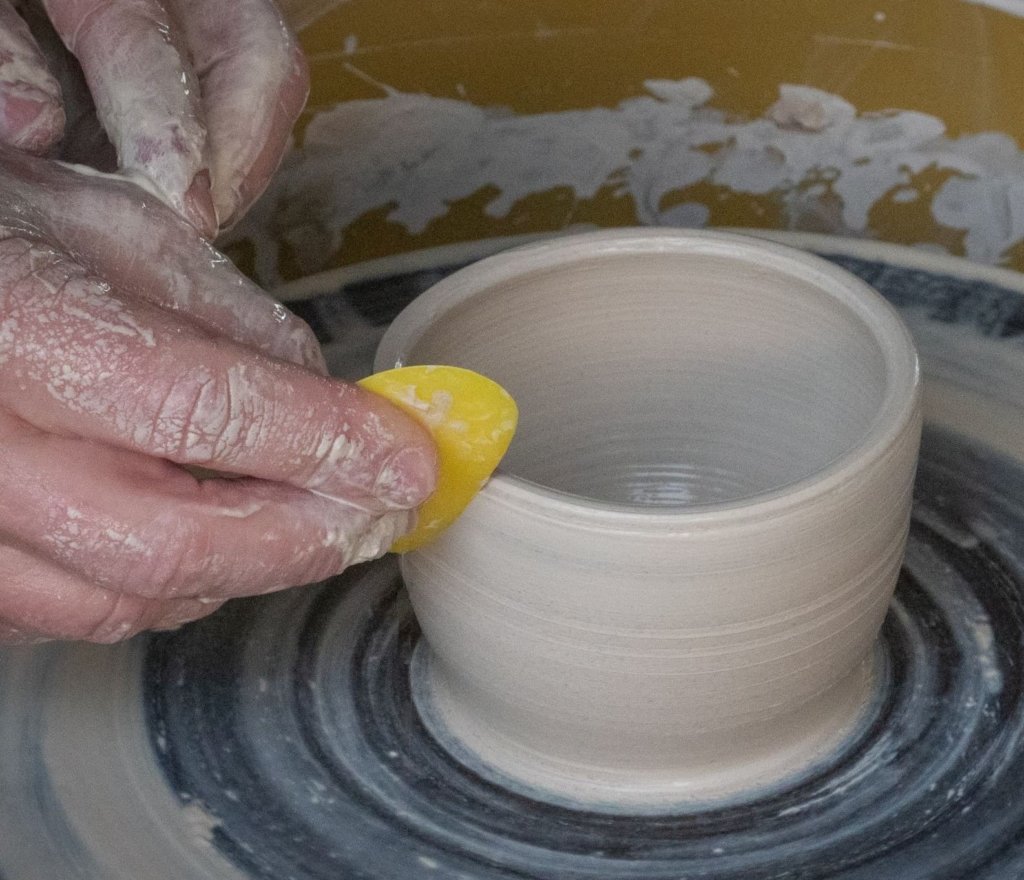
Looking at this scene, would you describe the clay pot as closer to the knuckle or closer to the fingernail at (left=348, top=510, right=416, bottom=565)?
the fingernail at (left=348, top=510, right=416, bottom=565)

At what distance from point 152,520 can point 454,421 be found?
8.4 inches

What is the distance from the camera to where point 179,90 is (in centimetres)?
109

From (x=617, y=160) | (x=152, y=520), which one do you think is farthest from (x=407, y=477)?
(x=617, y=160)

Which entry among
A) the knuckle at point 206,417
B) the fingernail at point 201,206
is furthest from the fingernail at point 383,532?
the fingernail at point 201,206

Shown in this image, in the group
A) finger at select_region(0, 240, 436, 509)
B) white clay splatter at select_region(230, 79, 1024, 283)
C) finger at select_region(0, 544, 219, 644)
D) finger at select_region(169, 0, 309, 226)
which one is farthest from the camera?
white clay splatter at select_region(230, 79, 1024, 283)

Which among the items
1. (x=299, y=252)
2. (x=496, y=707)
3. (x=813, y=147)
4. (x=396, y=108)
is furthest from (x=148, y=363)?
(x=813, y=147)

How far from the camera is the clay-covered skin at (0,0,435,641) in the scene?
2.82 feet

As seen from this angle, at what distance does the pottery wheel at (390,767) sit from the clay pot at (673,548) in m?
0.04

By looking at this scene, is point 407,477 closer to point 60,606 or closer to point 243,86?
point 60,606

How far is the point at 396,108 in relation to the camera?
1850mm

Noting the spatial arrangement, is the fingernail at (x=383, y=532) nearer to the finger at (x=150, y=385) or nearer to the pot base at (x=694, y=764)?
the finger at (x=150, y=385)

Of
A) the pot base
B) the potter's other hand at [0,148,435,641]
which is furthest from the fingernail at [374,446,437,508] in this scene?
the pot base

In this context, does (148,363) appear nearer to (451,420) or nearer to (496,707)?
(451,420)

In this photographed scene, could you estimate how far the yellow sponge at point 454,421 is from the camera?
0.96 m
